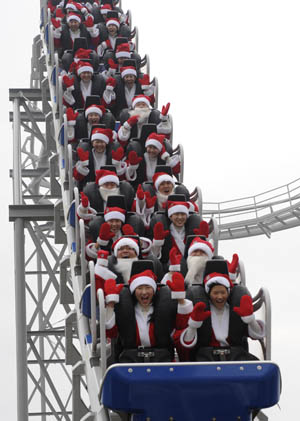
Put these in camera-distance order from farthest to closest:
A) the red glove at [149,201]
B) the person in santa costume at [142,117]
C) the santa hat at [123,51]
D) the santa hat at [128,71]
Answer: the santa hat at [123,51] < the santa hat at [128,71] < the person in santa costume at [142,117] < the red glove at [149,201]

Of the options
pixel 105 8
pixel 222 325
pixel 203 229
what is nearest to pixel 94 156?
pixel 203 229

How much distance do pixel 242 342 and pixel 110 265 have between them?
3.82 ft

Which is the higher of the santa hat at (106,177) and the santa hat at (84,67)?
the santa hat at (84,67)

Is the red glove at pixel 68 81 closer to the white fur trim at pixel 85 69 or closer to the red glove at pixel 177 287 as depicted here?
the white fur trim at pixel 85 69

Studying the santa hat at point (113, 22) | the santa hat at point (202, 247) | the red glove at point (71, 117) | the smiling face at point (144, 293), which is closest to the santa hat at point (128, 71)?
the red glove at point (71, 117)

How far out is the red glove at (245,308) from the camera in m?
6.17

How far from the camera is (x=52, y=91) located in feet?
40.8

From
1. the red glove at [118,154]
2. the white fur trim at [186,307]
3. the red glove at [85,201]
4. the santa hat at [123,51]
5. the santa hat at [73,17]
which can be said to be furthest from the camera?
the santa hat at [73,17]

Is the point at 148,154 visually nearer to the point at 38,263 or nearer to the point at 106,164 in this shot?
the point at 106,164

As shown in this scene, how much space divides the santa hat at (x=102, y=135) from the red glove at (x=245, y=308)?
3.48 m

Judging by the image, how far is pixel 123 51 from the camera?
12312 millimetres

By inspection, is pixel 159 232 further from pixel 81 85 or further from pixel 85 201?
pixel 81 85

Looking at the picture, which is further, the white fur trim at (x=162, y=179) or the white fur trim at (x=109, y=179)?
the white fur trim at (x=162, y=179)

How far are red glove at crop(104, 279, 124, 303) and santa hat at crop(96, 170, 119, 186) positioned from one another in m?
2.32
